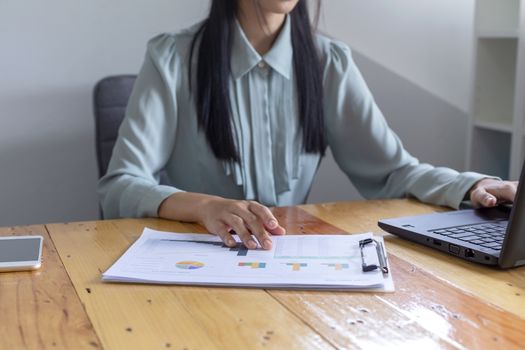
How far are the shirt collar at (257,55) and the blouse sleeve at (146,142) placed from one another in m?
0.13

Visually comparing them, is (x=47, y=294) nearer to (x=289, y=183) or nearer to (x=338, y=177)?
(x=289, y=183)

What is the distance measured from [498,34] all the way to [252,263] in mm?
1469

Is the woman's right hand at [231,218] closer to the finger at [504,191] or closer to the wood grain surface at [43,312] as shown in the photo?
the wood grain surface at [43,312]

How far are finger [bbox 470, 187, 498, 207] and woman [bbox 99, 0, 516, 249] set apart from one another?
10 cm

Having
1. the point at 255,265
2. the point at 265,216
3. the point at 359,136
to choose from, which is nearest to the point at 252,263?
the point at 255,265

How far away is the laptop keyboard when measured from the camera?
102 cm

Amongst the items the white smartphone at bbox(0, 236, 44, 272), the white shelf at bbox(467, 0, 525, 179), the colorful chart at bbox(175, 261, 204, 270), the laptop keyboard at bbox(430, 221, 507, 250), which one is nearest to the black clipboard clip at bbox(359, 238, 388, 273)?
the laptop keyboard at bbox(430, 221, 507, 250)

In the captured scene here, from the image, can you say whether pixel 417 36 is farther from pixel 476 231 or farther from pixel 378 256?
pixel 378 256

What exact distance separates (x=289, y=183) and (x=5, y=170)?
0.90 m

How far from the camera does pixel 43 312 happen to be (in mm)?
807

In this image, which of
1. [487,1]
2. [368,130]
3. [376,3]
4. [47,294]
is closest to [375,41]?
[376,3]

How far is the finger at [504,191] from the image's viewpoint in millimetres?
1234

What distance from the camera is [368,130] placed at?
62.3 inches

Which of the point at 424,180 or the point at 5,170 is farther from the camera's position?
the point at 5,170
